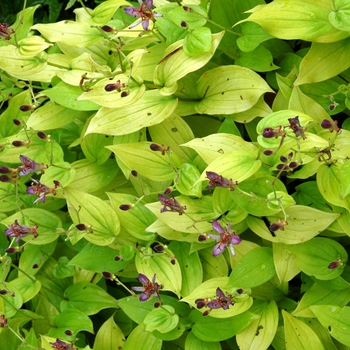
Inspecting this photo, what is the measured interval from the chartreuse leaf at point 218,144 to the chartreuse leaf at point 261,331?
0.43 m

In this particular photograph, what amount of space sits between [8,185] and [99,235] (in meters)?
0.41

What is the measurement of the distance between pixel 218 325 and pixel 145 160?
49cm

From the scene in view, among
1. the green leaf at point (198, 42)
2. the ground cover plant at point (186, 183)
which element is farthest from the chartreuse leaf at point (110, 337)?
the green leaf at point (198, 42)

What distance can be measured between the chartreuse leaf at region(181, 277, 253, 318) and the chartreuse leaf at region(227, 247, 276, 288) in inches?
0.9

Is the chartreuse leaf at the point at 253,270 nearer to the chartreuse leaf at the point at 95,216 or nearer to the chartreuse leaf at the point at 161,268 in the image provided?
the chartreuse leaf at the point at 161,268

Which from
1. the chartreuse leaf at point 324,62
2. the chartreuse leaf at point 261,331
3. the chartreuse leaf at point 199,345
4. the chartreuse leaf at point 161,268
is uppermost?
the chartreuse leaf at point 324,62

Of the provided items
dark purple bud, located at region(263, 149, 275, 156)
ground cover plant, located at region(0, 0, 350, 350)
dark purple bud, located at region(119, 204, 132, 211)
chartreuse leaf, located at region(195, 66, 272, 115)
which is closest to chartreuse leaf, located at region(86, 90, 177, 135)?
ground cover plant, located at region(0, 0, 350, 350)

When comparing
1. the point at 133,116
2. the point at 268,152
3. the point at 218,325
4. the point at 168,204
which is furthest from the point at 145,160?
the point at 218,325

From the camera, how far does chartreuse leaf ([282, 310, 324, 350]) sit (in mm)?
1295

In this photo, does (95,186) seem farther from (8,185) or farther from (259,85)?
(259,85)

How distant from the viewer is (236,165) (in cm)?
126

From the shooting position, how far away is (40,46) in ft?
4.70

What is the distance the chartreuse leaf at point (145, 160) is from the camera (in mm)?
1425

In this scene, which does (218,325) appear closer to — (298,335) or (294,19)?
(298,335)
